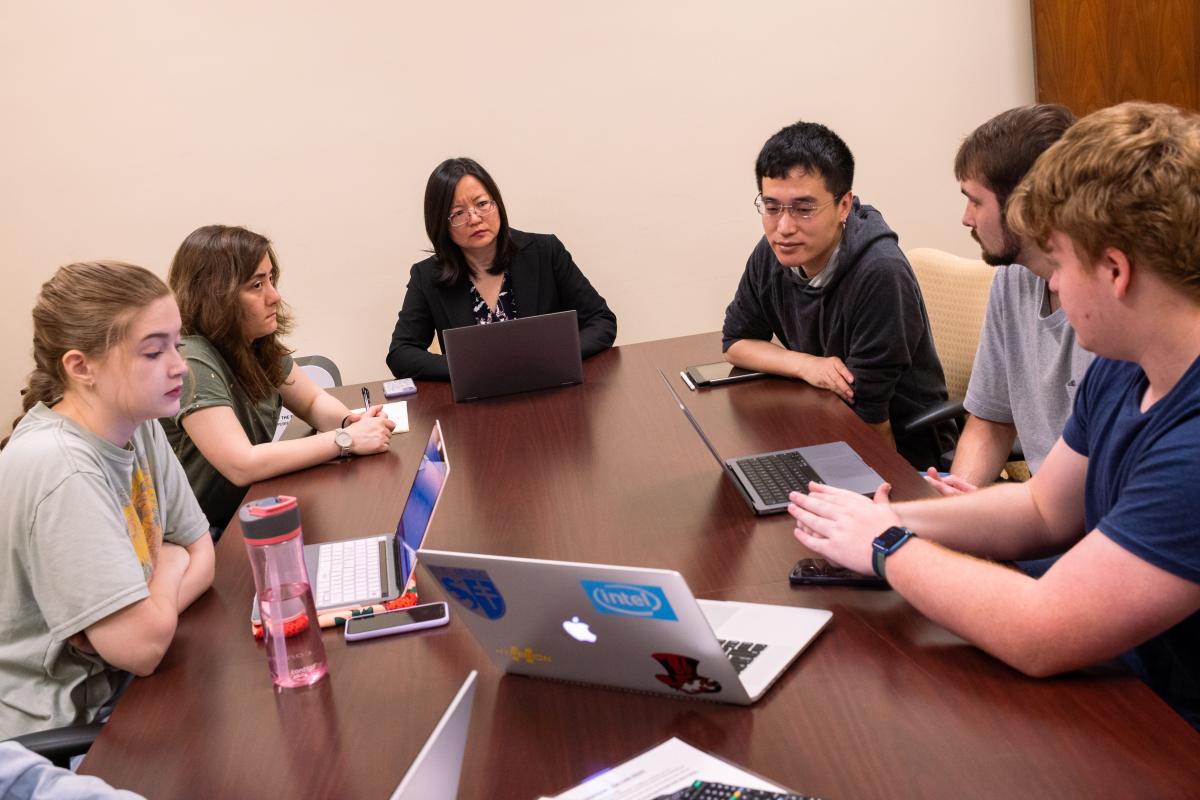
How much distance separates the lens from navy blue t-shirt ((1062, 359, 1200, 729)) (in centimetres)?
114

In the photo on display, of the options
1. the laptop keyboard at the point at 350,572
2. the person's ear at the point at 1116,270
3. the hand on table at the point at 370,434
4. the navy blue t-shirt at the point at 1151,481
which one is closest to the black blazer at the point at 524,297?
the hand on table at the point at 370,434

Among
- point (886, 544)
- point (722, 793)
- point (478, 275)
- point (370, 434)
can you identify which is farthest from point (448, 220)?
point (722, 793)

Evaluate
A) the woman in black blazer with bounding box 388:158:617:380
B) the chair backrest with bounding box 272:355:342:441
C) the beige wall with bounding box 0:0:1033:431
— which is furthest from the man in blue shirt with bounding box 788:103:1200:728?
the beige wall with bounding box 0:0:1033:431

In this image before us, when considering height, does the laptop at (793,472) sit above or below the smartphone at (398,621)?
below

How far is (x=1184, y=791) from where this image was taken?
1009mm

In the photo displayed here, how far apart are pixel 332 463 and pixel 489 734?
140 centimetres

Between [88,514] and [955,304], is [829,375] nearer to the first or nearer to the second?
[955,304]

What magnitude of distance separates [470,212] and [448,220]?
86 millimetres

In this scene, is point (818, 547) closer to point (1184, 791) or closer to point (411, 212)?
point (1184, 791)

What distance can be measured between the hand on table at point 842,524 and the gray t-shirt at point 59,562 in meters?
0.97

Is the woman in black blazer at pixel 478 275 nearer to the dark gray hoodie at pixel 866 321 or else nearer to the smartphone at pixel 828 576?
the dark gray hoodie at pixel 866 321

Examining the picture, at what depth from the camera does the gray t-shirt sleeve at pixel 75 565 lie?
1547 millimetres

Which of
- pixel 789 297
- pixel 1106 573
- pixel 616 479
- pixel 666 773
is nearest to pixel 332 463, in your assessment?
pixel 616 479

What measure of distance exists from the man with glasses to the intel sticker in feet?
4.74
